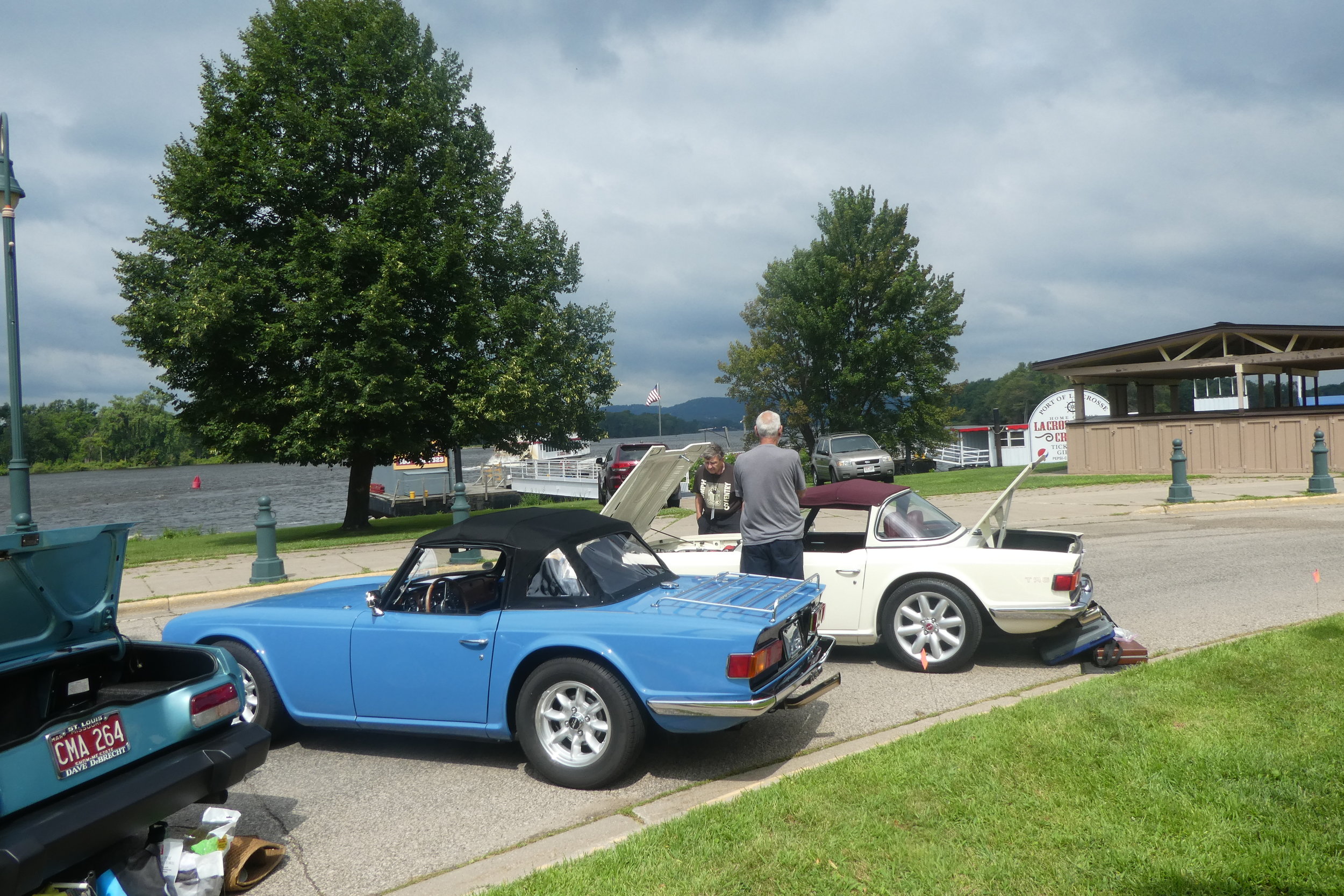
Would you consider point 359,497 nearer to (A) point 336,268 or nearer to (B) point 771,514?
(A) point 336,268

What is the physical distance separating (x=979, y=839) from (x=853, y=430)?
135ft

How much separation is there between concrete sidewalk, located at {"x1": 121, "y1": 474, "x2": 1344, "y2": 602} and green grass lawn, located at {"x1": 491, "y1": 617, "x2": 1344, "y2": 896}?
307 centimetres

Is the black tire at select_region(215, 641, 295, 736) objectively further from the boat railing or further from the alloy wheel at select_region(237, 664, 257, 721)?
the boat railing

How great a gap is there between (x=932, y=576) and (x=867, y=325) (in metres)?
36.9

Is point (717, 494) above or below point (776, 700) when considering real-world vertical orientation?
above

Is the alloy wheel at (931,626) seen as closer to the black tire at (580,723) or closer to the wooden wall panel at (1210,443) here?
the black tire at (580,723)

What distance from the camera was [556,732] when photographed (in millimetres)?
4691

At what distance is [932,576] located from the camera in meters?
6.63

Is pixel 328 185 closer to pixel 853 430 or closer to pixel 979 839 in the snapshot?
pixel 979 839

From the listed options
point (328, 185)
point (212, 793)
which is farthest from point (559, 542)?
point (328, 185)

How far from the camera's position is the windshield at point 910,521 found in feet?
22.5

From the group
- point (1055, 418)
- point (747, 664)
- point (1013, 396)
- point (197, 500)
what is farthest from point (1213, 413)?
point (1013, 396)

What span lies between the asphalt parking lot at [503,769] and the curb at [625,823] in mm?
129

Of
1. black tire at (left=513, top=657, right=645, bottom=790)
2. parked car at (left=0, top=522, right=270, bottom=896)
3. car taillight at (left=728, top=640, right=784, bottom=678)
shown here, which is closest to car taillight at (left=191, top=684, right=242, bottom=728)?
parked car at (left=0, top=522, right=270, bottom=896)
